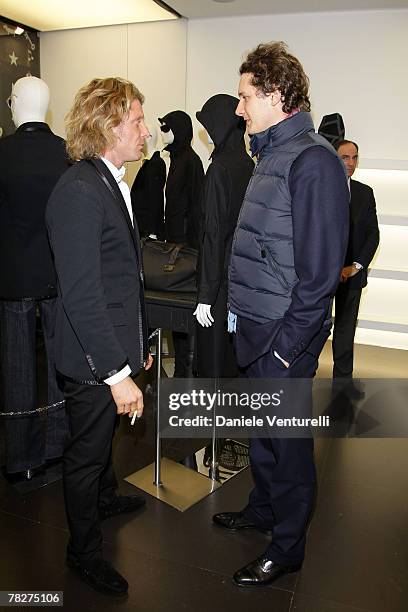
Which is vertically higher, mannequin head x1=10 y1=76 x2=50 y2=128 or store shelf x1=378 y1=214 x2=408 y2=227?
mannequin head x1=10 y1=76 x2=50 y2=128

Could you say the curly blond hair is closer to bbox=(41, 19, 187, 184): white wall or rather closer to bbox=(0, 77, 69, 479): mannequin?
bbox=(0, 77, 69, 479): mannequin

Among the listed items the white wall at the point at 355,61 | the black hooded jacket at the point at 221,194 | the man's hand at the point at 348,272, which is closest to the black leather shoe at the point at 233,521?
the black hooded jacket at the point at 221,194

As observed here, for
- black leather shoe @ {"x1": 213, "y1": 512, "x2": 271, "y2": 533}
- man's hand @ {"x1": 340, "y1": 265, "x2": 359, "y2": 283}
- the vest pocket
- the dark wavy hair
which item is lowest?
black leather shoe @ {"x1": 213, "y1": 512, "x2": 271, "y2": 533}

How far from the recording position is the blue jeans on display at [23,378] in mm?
2223

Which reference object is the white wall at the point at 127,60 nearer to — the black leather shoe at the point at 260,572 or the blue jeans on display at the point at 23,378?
the blue jeans on display at the point at 23,378

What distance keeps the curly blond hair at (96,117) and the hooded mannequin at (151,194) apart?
8.47 feet

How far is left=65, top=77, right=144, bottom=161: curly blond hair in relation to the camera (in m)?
1.46

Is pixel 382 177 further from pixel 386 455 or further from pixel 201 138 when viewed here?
pixel 386 455

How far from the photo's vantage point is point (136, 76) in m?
4.94

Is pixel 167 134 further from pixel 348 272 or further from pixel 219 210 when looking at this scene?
pixel 219 210

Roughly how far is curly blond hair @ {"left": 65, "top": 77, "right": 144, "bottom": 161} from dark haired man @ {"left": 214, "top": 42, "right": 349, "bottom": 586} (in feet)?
1.23

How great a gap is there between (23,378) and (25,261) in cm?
48

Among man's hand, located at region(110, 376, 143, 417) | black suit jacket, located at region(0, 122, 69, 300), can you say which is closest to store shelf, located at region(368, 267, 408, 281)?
black suit jacket, located at region(0, 122, 69, 300)

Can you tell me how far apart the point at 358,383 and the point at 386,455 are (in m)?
0.95
